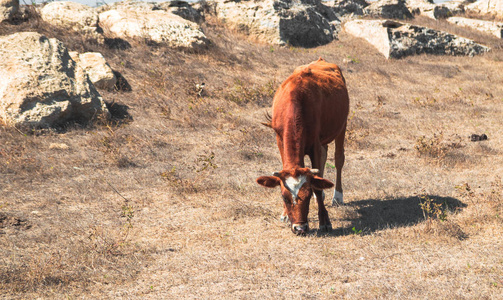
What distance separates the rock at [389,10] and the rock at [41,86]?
2260 cm

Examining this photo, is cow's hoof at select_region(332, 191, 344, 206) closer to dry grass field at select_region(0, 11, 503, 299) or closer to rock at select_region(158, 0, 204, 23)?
dry grass field at select_region(0, 11, 503, 299)

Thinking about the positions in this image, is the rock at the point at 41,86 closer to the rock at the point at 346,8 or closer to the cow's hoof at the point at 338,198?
the cow's hoof at the point at 338,198

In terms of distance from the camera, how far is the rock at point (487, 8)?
3228 cm

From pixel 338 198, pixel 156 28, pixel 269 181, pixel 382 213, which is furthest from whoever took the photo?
pixel 156 28

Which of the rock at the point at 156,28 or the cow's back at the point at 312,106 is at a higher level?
the cow's back at the point at 312,106

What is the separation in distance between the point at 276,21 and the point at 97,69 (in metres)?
11.3

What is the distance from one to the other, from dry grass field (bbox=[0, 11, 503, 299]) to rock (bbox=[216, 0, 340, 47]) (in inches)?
268

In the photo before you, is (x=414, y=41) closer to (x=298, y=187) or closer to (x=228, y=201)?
(x=228, y=201)

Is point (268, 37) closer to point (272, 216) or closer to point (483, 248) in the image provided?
point (272, 216)

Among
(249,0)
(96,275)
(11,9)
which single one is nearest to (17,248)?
(96,275)

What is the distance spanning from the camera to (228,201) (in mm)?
8562

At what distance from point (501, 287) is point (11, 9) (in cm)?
1889

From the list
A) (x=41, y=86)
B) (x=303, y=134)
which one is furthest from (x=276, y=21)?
(x=303, y=134)

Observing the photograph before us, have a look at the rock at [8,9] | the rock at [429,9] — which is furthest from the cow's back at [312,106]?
the rock at [429,9]
